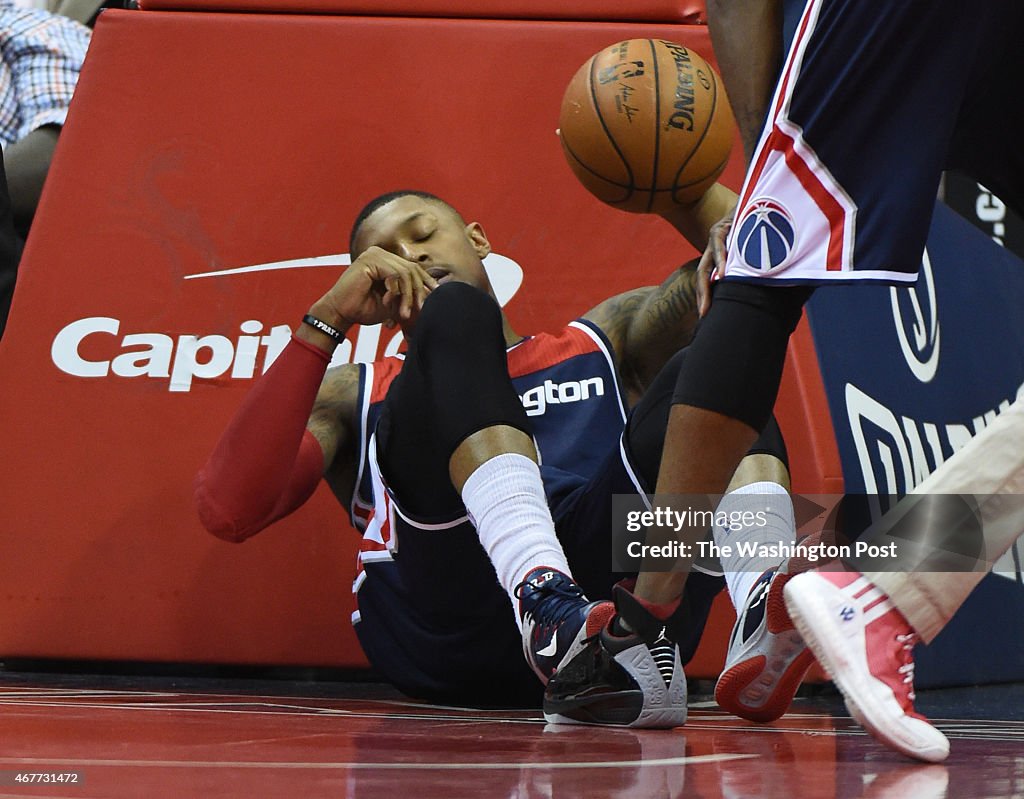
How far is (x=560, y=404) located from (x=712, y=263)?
601 millimetres

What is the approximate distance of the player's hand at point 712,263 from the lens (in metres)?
1.41

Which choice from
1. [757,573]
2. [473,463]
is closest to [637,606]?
[757,573]

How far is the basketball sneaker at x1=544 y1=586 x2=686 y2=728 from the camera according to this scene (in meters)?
1.42

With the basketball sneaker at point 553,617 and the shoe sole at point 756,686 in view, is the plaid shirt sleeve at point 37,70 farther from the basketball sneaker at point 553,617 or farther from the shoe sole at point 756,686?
the shoe sole at point 756,686

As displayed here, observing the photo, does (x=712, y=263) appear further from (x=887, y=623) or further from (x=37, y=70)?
(x=37, y=70)

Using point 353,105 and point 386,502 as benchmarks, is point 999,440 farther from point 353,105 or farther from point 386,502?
point 353,105

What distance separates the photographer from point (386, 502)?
1.93 meters

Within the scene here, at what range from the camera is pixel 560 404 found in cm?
205

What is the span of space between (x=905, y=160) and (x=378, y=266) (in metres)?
0.94

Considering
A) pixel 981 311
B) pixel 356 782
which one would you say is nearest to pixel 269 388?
pixel 356 782

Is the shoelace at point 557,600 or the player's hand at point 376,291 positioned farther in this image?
the player's hand at point 376,291

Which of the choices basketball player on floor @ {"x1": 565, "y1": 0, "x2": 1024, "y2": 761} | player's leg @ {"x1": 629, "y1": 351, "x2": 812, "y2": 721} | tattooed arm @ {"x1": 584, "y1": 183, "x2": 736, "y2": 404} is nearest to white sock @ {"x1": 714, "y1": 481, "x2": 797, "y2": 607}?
player's leg @ {"x1": 629, "y1": 351, "x2": 812, "y2": 721}

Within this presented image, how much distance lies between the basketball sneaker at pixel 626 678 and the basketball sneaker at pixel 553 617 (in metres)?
0.02

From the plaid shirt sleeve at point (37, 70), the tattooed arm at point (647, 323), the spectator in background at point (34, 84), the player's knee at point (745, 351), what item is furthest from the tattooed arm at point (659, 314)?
the plaid shirt sleeve at point (37, 70)
